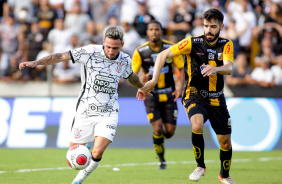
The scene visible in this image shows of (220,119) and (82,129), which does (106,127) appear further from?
(220,119)

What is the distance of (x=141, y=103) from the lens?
1548cm

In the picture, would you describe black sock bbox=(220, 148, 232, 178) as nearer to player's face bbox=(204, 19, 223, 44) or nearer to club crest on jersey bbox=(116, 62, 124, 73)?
player's face bbox=(204, 19, 223, 44)

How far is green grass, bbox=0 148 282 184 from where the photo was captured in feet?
30.1

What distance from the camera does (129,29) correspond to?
16953 millimetres

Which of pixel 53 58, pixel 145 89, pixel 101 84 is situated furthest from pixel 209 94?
pixel 53 58

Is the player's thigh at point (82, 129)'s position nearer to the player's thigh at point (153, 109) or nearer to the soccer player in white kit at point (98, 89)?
the soccer player in white kit at point (98, 89)

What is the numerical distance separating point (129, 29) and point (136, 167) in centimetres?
677

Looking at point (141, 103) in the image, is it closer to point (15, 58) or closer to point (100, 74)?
point (15, 58)

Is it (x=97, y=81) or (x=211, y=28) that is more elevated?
(x=211, y=28)

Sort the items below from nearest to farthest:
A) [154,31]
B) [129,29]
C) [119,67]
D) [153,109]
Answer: [119,67] → [154,31] → [153,109] → [129,29]

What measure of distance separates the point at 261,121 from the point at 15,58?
8.36 m

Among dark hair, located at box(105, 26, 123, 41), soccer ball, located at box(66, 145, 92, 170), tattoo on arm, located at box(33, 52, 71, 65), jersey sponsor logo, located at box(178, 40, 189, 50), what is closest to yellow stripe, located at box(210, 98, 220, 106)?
jersey sponsor logo, located at box(178, 40, 189, 50)

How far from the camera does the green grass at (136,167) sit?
9.18 metres

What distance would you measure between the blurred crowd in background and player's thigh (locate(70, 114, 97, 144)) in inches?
336
